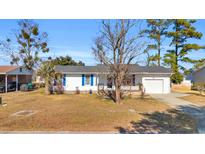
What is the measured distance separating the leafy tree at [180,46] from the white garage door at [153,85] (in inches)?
242

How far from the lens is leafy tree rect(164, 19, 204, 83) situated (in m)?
25.9

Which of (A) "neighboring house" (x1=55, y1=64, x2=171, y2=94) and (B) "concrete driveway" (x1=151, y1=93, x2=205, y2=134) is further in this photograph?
(A) "neighboring house" (x1=55, y1=64, x2=171, y2=94)

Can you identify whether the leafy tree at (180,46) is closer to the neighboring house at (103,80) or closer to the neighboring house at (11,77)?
the neighboring house at (103,80)

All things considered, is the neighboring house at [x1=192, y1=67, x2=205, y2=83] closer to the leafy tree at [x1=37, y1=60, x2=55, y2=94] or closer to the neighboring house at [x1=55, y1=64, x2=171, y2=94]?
the neighboring house at [x1=55, y1=64, x2=171, y2=94]

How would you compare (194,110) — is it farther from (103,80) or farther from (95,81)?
(95,81)

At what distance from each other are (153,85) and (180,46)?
986cm

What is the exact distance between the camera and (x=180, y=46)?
27.1 meters

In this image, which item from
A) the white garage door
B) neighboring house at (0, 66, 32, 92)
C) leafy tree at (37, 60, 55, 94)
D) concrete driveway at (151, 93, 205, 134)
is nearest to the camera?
concrete driveway at (151, 93, 205, 134)

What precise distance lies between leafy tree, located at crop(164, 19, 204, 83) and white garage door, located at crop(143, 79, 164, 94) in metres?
6.16

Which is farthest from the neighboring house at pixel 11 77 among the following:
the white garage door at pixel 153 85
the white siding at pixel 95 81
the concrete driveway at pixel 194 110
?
the concrete driveway at pixel 194 110

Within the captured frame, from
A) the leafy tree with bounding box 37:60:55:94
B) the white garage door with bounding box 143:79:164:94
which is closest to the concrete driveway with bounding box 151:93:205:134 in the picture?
the white garage door with bounding box 143:79:164:94

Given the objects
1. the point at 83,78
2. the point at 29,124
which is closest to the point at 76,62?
the point at 83,78

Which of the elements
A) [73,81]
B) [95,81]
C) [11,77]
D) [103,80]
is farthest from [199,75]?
[11,77]
